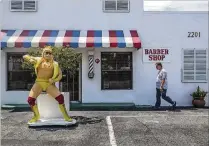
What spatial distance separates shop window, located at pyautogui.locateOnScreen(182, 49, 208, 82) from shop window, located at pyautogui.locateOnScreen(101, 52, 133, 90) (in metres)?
2.24

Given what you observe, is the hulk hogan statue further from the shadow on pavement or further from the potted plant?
the potted plant

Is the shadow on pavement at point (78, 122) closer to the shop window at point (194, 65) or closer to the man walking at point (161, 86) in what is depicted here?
the man walking at point (161, 86)

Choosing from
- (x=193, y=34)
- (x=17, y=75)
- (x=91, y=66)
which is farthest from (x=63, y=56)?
(x=193, y=34)

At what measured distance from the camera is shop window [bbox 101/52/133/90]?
1447 cm

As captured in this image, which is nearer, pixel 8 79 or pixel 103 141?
pixel 103 141

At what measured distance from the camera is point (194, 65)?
14.5m

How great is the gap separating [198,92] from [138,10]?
4.08 m

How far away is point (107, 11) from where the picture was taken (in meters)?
14.6

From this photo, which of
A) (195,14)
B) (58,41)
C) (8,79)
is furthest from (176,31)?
(8,79)

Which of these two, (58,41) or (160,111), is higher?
(58,41)

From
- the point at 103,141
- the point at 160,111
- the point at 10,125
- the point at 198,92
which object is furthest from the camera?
the point at 198,92

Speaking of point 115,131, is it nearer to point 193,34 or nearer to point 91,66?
point 91,66

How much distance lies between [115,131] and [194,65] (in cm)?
690

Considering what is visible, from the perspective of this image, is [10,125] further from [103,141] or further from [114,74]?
[114,74]
